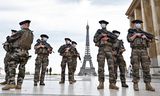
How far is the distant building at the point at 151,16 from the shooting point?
90.8ft

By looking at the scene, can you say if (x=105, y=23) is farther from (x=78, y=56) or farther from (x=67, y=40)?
(x=78, y=56)

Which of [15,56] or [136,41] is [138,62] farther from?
[15,56]

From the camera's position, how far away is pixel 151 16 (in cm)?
3322

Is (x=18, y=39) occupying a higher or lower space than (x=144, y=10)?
lower

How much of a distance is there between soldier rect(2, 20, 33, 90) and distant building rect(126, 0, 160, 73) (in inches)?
854

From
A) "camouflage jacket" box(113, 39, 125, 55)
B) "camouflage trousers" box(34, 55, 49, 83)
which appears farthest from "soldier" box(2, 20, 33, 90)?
"camouflage jacket" box(113, 39, 125, 55)

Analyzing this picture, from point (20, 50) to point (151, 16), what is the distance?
2827cm

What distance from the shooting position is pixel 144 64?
317 inches

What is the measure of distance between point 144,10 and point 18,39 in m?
28.0

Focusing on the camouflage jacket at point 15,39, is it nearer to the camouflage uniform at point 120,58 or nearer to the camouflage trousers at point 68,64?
the camouflage uniform at point 120,58

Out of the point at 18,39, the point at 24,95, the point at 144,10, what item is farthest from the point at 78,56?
the point at 144,10

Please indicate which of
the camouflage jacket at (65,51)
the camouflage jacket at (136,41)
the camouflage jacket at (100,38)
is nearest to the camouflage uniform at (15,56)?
the camouflage jacket at (100,38)

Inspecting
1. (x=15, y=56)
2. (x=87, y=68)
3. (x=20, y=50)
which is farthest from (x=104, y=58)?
(x=87, y=68)

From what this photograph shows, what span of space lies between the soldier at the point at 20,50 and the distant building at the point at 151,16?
21698 millimetres
